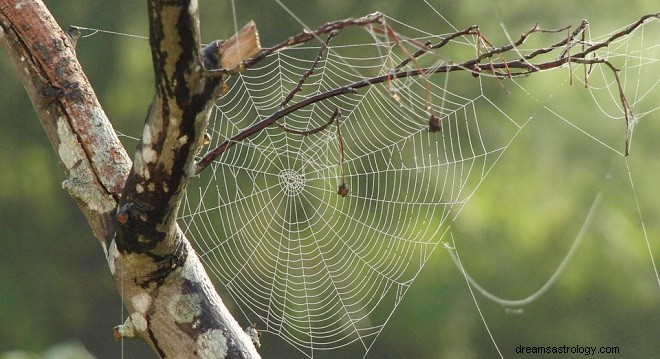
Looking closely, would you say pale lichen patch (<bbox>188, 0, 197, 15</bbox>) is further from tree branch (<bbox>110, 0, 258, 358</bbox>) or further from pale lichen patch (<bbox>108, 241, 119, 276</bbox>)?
pale lichen patch (<bbox>108, 241, 119, 276</bbox>)

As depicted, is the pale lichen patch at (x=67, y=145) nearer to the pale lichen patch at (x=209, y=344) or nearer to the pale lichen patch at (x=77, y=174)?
the pale lichen patch at (x=77, y=174)

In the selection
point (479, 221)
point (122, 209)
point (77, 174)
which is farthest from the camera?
point (479, 221)

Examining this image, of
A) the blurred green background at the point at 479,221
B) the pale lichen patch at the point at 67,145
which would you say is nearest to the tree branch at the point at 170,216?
the pale lichen patch at the point at 67,145

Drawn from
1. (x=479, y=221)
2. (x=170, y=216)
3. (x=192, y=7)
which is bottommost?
(x=479, y=221)

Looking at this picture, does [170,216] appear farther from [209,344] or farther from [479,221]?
[479,221]

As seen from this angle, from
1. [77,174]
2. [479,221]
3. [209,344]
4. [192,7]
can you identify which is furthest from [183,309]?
[479,221]

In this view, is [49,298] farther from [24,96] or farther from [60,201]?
[24,96]

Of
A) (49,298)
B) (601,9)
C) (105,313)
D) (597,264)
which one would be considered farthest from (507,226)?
(49,298)

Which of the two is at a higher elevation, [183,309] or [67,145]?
[67,145]
